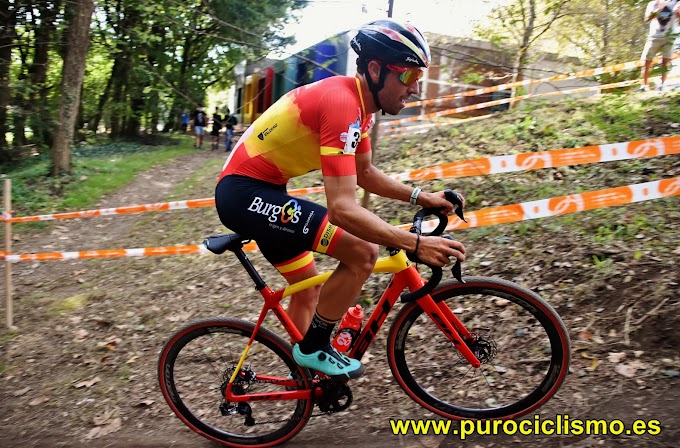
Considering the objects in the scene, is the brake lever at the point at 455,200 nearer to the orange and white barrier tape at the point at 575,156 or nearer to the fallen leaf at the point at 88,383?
the orange and white barrier tape at the point at 575,156

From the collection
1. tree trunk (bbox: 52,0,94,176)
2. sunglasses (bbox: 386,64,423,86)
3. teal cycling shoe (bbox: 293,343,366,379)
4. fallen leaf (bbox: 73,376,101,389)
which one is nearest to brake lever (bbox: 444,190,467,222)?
sunglasses (bbox: 386,64,423,86)

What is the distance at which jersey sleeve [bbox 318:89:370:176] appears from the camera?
246 centimetres

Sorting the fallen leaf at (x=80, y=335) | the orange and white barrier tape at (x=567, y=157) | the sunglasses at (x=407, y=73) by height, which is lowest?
the fallen leaf at (x=80, y=335)

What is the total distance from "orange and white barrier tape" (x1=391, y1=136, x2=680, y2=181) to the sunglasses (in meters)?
2.59

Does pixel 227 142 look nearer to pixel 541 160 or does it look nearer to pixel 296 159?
pixel 541 160

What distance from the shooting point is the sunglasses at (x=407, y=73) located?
2.64 meters

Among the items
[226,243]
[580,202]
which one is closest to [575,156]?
[580,202]

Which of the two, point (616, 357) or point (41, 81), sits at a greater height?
point (41, 81)

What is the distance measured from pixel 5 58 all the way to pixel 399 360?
15.6 m

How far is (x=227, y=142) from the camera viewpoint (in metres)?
21.6

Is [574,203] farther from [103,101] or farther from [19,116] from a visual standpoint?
[103,101]

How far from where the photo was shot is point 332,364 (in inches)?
114

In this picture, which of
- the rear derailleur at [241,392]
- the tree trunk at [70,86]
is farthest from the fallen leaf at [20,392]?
the tree trunk at [70,86]

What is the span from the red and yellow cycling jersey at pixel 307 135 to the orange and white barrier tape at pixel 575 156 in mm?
2604
